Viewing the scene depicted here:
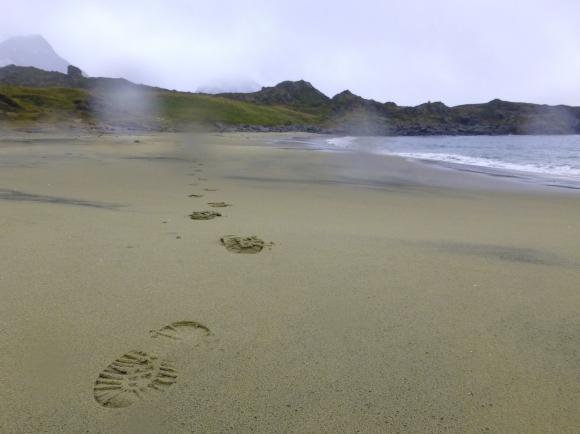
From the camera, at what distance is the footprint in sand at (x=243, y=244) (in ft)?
12.2

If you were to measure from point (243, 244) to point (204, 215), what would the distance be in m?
1.35

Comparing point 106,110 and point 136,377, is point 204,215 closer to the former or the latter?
point 136,377

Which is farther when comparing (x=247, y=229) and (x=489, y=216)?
(x=489, y=216)

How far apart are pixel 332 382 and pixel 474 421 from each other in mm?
646

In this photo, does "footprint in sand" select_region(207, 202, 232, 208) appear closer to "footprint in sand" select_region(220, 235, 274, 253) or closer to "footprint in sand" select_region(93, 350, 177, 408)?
"footprint in sand" select_region(220, 235, 274, 253)

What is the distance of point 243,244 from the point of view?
3.82 m

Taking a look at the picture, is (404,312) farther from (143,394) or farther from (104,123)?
(104,123)

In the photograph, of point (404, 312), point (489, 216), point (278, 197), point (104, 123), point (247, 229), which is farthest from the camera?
point (104, 123)

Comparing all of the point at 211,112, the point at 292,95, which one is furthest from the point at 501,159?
the point at 292,95

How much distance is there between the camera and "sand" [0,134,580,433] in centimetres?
171

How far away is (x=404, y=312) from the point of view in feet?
8.45

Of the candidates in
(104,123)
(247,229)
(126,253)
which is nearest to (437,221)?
(247,229)

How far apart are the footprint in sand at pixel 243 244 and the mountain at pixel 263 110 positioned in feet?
140

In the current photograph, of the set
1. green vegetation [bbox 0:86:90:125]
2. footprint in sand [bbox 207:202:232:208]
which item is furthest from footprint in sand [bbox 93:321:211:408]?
green vegetation [bbox 0:86:90:125]
